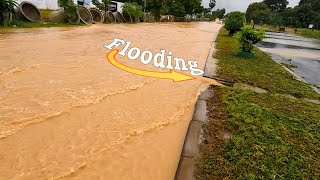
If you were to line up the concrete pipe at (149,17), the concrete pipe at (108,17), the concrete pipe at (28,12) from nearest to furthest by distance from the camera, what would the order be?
the concrete pipe at (28,12) < the concrete pipe at (108,17) < the concrete pipe at (149,17)

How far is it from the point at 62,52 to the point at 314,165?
7.80 metres

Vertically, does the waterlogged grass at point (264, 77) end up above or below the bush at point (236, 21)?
below

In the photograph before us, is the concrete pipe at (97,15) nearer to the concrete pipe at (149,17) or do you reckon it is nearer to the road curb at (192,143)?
the concrete pipe at (149,17)

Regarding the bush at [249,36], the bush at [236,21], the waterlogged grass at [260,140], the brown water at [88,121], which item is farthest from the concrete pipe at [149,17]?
the waterlogged grass at [260,140]

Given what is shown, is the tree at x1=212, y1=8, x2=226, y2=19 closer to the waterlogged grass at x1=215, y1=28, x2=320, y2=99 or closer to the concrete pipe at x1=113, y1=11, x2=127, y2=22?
the concrete pipe at x1=113, y1=11, x2=127, y2=22

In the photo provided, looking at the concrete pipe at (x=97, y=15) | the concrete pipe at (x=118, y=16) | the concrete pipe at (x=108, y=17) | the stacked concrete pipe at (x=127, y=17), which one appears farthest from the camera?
the stacked concrete pipe at (x=127, y=17)

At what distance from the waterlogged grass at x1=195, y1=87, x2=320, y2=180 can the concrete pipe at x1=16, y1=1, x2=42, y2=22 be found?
1470 cm

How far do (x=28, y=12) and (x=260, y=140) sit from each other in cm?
1751

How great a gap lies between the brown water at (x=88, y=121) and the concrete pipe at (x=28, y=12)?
408 inches

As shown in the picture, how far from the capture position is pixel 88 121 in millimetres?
4125

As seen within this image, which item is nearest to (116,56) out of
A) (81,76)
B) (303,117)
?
(81,76)

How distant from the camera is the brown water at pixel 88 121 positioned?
311 centimetres

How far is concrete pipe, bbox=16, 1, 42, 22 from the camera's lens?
15.9 meters

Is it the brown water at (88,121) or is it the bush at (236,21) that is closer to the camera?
the brown water at (88,121)
